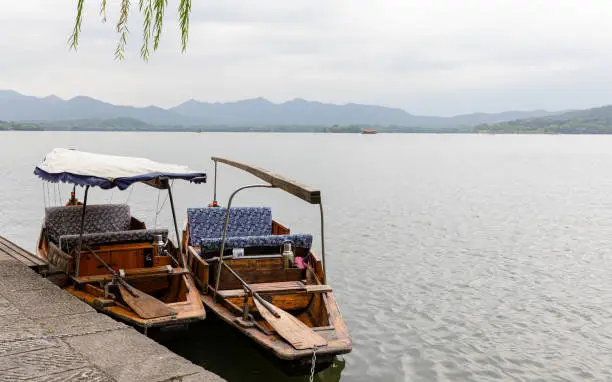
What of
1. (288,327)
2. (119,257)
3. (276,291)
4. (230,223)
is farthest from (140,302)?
(230,223)

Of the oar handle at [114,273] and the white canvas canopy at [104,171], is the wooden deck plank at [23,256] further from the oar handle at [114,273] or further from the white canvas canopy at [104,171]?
the white canvas canopy at [104,171]

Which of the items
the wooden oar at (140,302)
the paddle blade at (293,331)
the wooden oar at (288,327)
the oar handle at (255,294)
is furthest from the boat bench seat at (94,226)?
the paddle blade at (293,331)

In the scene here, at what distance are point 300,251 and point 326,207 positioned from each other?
2277cm

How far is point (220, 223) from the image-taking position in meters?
15.2

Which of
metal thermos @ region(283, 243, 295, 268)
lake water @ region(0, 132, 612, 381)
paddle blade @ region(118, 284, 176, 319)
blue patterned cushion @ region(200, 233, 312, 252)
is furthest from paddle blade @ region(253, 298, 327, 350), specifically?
blue patterned cushion @ region(200, 233, 312, 252)

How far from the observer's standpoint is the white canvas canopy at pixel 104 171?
36.1ft

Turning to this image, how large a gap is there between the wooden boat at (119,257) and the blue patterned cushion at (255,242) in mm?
621

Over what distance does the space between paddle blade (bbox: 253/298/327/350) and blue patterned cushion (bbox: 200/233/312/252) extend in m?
2.33

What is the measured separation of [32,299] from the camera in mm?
10211

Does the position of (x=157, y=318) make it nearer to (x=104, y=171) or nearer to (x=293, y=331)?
(x=293, y=331)

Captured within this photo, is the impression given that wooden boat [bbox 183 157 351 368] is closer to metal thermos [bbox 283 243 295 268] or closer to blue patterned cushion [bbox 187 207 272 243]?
metal thermos [bbox 283 243 295 268]

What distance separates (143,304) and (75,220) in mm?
4297

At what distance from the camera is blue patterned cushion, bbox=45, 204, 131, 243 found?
13648mm

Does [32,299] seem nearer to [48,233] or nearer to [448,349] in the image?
[48,233]
